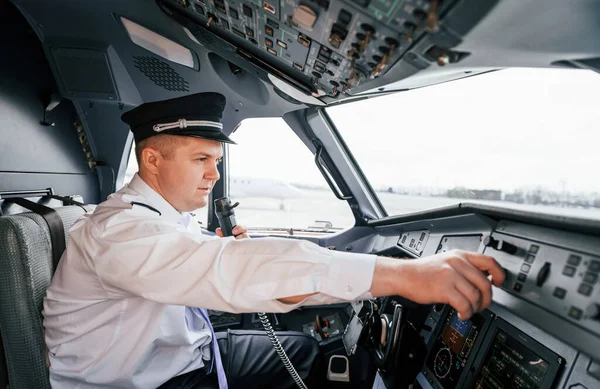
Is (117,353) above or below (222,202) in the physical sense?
below

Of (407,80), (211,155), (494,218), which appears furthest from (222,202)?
(494,218)

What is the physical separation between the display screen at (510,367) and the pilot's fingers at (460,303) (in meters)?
0.52

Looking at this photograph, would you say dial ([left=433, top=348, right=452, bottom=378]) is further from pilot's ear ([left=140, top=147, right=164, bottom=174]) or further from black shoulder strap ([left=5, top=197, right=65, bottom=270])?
black shoulder strap ([left=5, top=197, right=65, bottom=270])

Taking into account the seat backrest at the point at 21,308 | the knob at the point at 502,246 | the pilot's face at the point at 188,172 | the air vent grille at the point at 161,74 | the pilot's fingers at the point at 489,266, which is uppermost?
the air vent grille at the point at 161,74

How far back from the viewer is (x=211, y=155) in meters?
1.47

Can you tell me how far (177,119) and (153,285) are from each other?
792 millimetres

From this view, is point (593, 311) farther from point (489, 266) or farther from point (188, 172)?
point (188, 172)

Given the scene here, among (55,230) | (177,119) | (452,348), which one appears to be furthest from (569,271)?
(55,230)

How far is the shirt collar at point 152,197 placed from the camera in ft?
4.49

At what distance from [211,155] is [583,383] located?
1425mm

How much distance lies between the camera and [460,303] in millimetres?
693

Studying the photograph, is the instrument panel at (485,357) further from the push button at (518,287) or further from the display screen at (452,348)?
the push button at (518,287)

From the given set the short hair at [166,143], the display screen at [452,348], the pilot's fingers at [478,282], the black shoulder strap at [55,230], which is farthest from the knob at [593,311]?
the black shoulder strap at [55,230]

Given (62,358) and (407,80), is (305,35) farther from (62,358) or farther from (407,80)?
(62,358)
